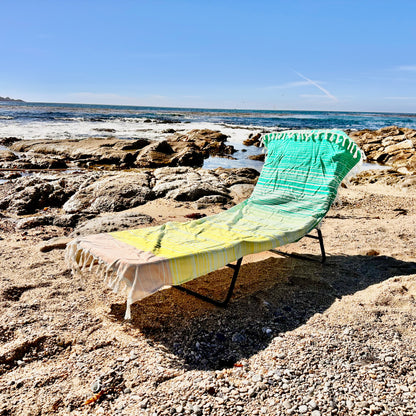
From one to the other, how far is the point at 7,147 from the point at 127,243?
54.3ft

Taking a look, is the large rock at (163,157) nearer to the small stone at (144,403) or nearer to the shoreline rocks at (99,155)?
the shoreline rocks at (99,155)

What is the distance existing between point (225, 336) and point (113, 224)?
3307mm

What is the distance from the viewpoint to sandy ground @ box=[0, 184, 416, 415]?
2.23 meters

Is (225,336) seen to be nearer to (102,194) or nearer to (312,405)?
(312,405)

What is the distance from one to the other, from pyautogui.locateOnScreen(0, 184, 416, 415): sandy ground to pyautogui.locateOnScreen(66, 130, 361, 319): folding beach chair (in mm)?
339

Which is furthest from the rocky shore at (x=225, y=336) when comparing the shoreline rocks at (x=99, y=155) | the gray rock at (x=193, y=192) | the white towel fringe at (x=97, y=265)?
the shoreline rocks at (x=99, y=155)

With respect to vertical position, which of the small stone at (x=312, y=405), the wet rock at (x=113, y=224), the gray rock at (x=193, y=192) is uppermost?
the gray rock at (x=193, y=192)

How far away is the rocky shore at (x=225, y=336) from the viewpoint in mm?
2227

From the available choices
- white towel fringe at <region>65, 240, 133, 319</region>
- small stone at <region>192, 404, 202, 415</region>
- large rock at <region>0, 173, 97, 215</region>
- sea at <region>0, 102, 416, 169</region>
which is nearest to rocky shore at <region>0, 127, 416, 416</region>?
small stone at <region>192, 404, 202, 415</region>

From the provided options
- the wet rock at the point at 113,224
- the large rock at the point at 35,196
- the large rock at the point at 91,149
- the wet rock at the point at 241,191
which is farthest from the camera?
the large rock at the point at 91,149

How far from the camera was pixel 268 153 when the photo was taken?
583 centimetres

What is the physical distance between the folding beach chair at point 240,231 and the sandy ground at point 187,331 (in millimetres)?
339

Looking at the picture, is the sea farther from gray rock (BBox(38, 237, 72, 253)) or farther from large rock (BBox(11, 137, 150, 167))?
gray rock (BBox(38, 237, 72, 253))

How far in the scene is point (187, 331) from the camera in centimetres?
302
